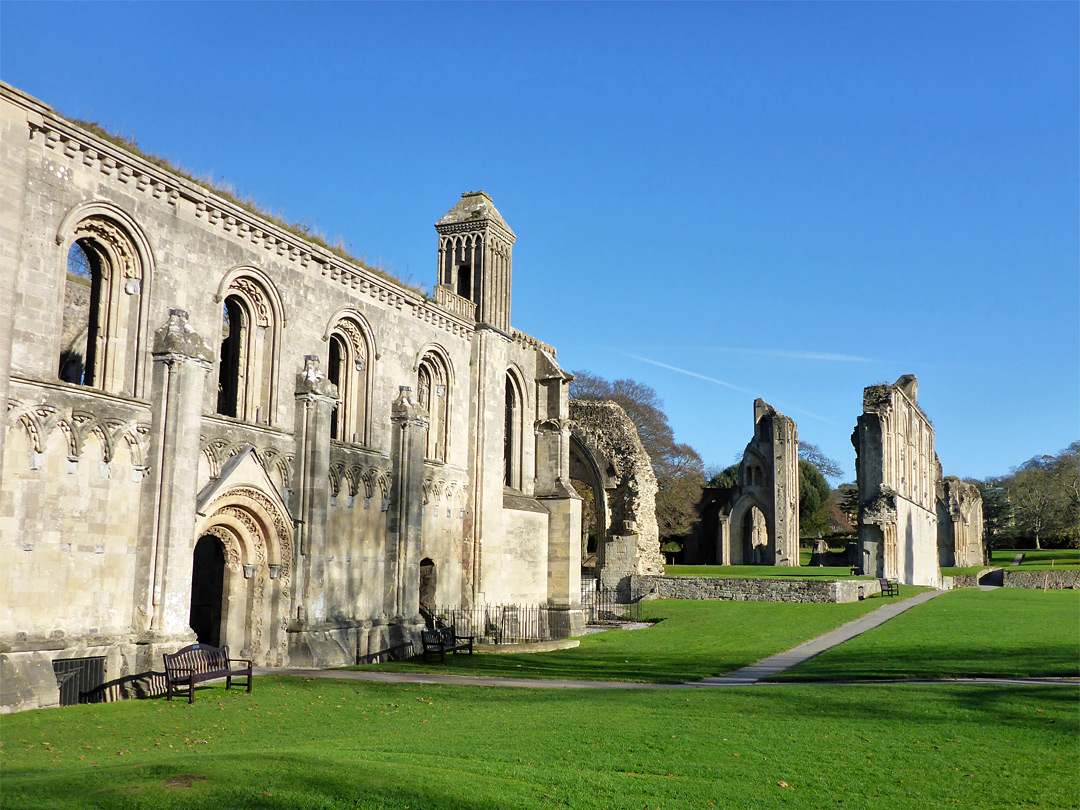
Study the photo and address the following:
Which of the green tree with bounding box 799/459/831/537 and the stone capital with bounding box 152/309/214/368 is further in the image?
the green tree with bounding box 799/459/831/537

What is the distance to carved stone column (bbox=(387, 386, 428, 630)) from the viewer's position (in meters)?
22.4

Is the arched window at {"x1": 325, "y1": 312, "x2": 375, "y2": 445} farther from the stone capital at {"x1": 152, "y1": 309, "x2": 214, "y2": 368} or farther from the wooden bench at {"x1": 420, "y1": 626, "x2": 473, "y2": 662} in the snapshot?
the stone capital at {"x1": 152, "y1": 309, "x2": 214, "y2": 368}

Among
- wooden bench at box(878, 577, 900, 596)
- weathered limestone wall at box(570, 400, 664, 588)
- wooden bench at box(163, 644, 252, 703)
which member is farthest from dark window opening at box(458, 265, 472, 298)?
wooden bench at box(878, 577, 900, 596)

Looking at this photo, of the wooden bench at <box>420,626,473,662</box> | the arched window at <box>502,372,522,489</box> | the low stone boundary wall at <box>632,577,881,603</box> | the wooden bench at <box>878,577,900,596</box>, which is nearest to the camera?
the wooden bench at <box>420,626,473,662</box>

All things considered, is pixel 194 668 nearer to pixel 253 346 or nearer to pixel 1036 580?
pixel 253 346

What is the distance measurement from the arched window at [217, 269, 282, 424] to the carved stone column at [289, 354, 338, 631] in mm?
727

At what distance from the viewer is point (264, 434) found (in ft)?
61.3

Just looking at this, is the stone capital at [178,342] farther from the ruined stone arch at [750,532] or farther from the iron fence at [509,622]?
the ruined stone arch at [750,532]

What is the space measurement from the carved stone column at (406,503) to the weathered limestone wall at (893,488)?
1066 inches

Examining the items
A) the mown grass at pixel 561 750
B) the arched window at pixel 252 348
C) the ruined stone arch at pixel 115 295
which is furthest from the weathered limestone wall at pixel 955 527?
the ruined stone arch at pixel 115 295

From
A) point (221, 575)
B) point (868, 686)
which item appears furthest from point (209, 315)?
point (868, 686)

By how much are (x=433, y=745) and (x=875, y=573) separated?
3715 cm

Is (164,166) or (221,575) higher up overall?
(164,166)

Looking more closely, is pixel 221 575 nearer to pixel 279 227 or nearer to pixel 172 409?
pixel 172 409
